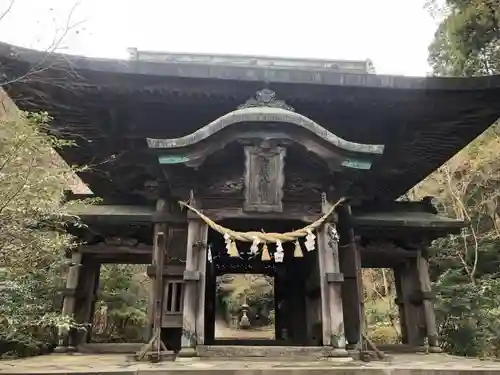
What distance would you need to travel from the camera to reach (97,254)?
7.54 m

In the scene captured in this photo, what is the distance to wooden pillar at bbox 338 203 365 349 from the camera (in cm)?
650

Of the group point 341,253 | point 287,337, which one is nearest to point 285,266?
point 287,337

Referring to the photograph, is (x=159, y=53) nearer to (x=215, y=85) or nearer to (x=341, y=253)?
(x=215, y=85)

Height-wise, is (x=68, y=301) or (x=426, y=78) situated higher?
(x=426, y=78)

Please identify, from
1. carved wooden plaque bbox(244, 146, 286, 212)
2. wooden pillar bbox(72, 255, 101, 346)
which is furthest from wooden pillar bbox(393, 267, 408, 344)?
wooden pillar bbox(72, 255, 101, 346)

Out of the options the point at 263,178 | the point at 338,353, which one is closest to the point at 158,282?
the point at 263,178

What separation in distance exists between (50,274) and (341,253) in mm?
6086

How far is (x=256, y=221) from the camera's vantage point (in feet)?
20.8

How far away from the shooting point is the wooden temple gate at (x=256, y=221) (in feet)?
18.9

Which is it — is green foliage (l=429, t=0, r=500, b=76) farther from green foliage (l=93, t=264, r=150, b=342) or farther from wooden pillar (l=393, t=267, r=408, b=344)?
green foliage (l=93, t=264, r=150, b=342)

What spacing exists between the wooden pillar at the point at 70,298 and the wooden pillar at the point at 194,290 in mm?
2525

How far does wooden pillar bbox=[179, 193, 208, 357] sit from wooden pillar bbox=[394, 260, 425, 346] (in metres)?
4.17

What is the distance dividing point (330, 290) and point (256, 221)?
1.45 metres

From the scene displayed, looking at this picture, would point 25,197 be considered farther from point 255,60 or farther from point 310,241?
point 255,60
